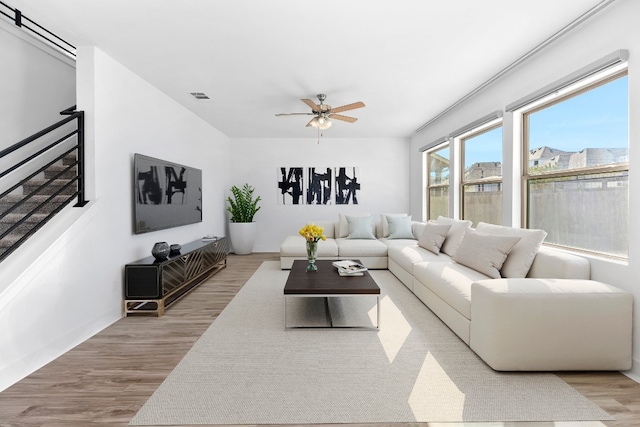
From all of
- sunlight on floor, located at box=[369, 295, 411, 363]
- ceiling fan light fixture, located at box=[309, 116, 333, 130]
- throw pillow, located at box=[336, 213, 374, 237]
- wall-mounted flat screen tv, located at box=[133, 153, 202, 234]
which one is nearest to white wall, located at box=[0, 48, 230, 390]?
wall-mounted flat screen tv, located at box=[133, 153, 202, 234]

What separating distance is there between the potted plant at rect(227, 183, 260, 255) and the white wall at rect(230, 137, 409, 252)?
377 millimetres

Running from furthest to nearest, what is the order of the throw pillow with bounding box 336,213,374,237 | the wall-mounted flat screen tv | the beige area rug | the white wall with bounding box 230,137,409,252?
the white wall with bounding box 230,137,409,252 < the throw pillow with bounding box 336,213,374,237 < the wall-mounted flat screen tv < the beige area rug

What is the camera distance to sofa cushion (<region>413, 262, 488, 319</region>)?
2671 millimetres

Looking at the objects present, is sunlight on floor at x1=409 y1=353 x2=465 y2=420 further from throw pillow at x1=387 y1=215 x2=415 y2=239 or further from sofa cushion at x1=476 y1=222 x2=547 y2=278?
throw pillow at x1=387 y1=215 x2=415 y2=239

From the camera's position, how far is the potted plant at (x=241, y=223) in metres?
6.84

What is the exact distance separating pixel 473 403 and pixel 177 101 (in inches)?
189

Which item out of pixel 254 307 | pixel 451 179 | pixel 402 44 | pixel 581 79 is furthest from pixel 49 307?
pixel 451 179

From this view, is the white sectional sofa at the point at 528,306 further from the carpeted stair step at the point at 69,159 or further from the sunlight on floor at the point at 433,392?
the carpeted stair step at the point at 69,159

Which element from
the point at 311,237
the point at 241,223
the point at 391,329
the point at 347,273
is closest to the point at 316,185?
the point at 241,223

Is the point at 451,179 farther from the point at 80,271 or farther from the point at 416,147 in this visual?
the point at 80,271

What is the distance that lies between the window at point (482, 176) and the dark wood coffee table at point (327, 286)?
2.10 metres

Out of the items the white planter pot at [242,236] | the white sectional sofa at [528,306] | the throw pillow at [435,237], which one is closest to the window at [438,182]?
the throw pillow at [435,237]

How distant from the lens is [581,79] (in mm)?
2672

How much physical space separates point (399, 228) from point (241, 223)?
3.22 meters
